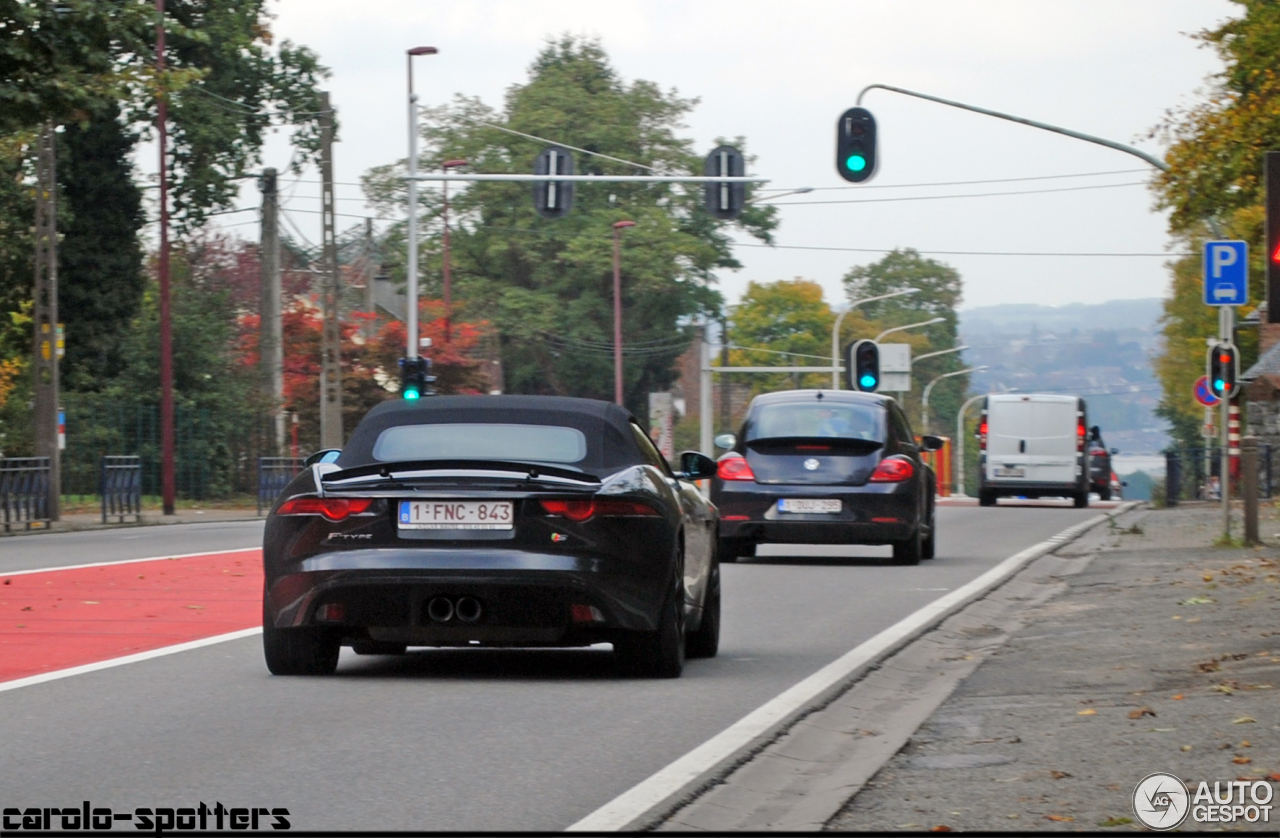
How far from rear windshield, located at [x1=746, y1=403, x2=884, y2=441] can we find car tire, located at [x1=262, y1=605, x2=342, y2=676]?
35.1 ft

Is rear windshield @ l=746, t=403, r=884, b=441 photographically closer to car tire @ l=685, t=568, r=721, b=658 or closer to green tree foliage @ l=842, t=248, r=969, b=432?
car tire @ l=685, t=568, r=721, b=658

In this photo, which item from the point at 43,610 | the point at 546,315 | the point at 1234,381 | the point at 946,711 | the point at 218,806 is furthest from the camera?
the point at 546,315

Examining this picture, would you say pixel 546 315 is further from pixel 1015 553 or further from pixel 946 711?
pixel 946 711

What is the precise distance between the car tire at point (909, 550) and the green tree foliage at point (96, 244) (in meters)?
31.2

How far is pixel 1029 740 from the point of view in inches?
316

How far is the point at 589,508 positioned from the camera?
32.6 ft

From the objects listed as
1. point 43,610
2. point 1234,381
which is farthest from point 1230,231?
point 43,610

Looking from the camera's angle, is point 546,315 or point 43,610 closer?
point 43,610

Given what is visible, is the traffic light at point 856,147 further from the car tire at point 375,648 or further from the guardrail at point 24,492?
the car tire at point 375,648

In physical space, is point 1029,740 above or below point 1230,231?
below

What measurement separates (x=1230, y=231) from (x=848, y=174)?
104 ft

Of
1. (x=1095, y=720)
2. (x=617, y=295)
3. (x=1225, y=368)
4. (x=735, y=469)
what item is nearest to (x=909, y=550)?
(x=735, y=469)

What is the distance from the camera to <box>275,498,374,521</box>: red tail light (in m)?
9.99

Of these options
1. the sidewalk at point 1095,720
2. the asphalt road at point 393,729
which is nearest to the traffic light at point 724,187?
the sidewalk at point 1095,720
